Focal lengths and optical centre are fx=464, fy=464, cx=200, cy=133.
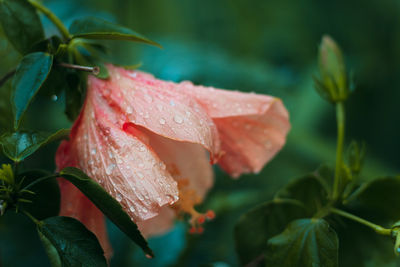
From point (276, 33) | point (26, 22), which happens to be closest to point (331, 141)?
point (276, 33)

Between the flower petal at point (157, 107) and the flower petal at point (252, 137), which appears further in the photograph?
the flower petal at point (252, 137)

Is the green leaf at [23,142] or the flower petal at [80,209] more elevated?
the green leaf at [23,142]

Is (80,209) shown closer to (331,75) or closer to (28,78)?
(28,78)

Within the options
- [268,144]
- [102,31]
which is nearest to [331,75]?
[268,144]

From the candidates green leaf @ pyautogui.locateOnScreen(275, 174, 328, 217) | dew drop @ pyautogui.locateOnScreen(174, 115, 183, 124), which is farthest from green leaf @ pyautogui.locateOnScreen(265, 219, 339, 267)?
dew drop @ pyautogui.locateOnScreen(174, 115, 183, 124)

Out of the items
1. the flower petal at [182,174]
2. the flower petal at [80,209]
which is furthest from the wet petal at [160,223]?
the flower petal at [80,209]

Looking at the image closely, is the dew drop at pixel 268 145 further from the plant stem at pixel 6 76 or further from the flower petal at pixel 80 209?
the plant stem at pixel 6 76

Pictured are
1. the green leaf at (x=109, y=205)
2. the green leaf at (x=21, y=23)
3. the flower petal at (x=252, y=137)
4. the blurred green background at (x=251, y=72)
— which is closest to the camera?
the green leaf at (x=109, y=205)
